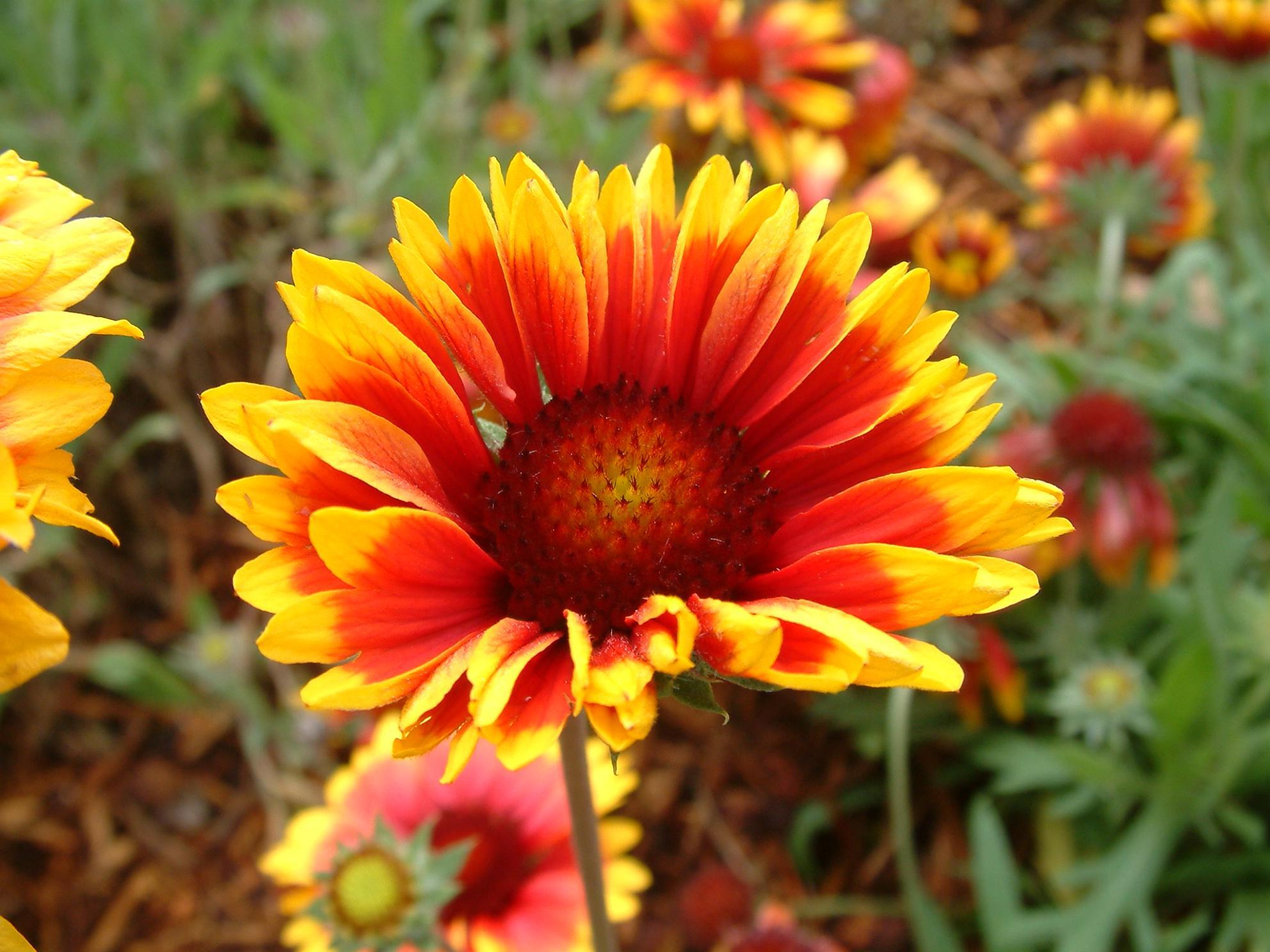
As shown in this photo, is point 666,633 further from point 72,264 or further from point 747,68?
point 747,68

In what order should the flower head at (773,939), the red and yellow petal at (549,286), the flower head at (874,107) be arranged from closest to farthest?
1. the red and yellow petal at (549,286)
2. the flower head at (773,939)
3. the flower head at (874,107)

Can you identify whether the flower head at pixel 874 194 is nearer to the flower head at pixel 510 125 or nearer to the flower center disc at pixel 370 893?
the flower head at pixel 510 125

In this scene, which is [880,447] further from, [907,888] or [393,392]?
[907,888]

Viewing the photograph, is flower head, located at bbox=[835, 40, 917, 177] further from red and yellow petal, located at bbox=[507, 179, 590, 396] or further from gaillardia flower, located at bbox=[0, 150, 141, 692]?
gaillardia flower, located at bbox=[0, 150, 141, 692]

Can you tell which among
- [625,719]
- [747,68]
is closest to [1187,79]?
[747,68]

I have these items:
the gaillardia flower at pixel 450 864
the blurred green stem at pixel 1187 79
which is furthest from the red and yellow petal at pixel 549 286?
the blurred green stem at pixel 1187 79

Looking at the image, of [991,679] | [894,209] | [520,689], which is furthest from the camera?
[894,209]
